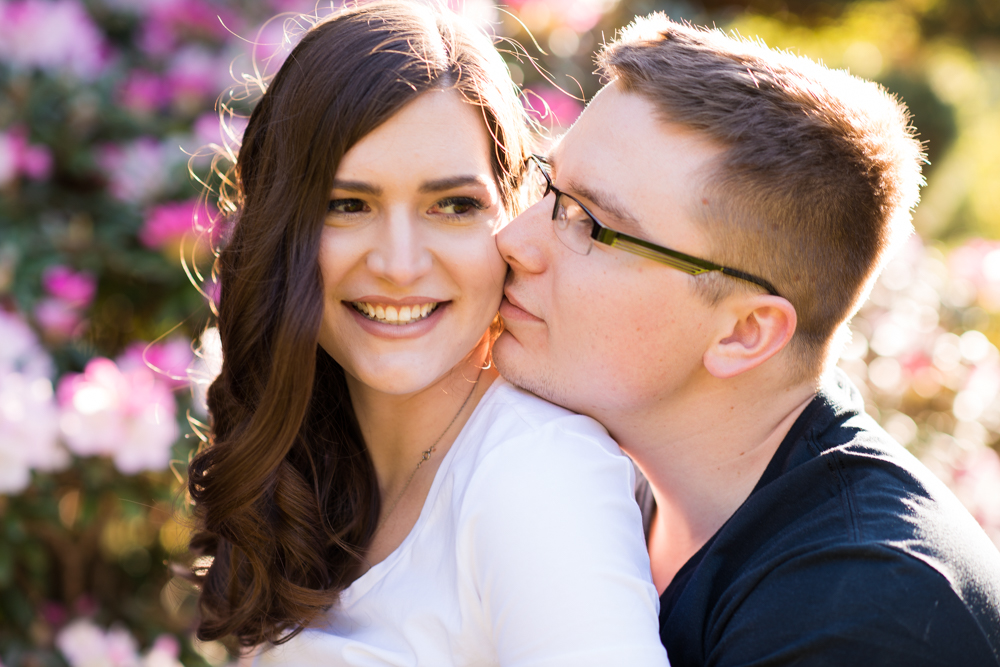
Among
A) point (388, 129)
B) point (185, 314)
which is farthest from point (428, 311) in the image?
point (185, 314)

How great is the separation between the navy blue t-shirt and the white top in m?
0.18

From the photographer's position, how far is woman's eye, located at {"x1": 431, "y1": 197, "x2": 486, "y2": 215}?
192 centimetres

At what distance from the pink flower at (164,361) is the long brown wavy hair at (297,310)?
2.09 ft

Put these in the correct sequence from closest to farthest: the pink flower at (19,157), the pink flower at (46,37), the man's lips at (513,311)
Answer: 1. the man's lips at (513,311)
2. the pink flower at (19,157)
3. the pink flower at (46,37)

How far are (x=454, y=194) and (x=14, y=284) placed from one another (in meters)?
2.01

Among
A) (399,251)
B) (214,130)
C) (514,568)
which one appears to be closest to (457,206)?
(399,251)

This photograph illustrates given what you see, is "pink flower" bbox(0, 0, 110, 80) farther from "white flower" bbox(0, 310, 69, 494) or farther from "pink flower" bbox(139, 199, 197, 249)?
"white flower" bbox(0, 310, 69, 494)

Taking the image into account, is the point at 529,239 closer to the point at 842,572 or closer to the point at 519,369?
the point at 519,369

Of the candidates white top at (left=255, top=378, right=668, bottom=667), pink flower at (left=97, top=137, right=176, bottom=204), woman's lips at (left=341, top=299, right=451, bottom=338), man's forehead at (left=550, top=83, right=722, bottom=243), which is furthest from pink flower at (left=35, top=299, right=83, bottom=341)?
man's forehead at (left=550, top=83, right=722, bottom=243)

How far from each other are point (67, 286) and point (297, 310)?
62.3 inches

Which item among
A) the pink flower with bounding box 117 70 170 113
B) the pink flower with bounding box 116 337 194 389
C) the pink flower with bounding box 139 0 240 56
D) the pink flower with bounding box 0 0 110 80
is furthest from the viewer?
the pink flower with bounding box 139 0 240 56

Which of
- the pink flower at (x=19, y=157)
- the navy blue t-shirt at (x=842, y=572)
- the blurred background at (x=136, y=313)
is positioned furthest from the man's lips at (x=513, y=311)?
the pink flower at (x=19, y=157)

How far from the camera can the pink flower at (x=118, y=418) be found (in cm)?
268

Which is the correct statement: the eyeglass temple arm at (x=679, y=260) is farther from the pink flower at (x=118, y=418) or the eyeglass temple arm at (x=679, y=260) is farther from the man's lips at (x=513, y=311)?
the pink flower at (x=118, y=418)
